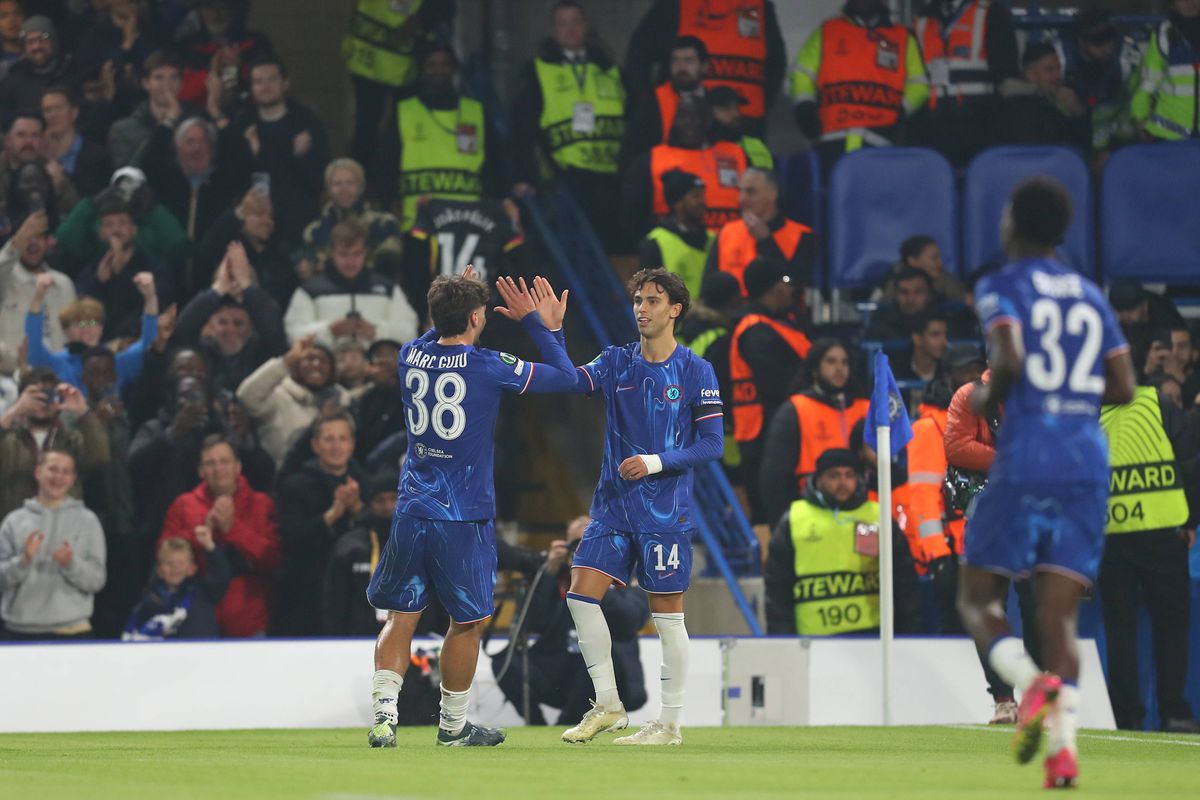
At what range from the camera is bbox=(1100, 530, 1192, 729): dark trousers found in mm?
13281

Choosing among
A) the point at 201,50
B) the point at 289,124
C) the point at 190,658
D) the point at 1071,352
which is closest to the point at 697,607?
the point at 190,658

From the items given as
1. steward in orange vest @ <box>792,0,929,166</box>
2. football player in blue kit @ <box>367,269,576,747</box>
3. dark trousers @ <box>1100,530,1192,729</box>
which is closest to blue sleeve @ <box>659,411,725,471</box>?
football player in blue kit @ <box>367,269,576,747</box>

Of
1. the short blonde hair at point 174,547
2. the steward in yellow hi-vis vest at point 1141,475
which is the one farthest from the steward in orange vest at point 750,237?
the short blonde hair at point 174,547

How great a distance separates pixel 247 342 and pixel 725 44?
553cm

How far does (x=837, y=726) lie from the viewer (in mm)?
14094

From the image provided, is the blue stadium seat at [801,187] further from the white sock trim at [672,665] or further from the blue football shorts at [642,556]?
the white sock trim at [672,665]

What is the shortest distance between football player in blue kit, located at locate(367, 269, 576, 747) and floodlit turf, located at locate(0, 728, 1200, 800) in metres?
0.50

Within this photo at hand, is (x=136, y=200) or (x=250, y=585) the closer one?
(x=250, y=585)

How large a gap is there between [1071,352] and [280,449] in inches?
368

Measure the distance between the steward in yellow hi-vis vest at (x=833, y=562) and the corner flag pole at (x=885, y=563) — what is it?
55cm

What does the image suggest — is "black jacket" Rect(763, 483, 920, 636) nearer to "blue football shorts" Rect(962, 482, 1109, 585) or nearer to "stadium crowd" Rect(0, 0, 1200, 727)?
"stadium crowd" Rect(0, 0, 1200, 727)

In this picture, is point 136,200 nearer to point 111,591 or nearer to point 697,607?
point 111,591

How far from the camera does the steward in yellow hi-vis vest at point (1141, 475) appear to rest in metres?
13.2

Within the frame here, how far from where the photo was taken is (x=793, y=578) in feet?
49.0
